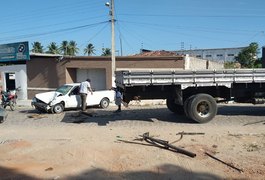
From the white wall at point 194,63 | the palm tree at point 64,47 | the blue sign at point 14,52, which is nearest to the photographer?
the white wall at point 194,63

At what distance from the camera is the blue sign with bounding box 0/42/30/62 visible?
2598 cm

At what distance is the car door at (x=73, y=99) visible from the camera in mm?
16812

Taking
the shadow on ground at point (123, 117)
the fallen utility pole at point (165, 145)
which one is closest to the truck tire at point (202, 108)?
the shadow on ground at point (123, 117)

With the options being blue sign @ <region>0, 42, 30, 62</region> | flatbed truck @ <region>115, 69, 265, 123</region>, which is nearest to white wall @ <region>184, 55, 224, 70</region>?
flatbed truck @ <region>115, 69, 265, 123</region>

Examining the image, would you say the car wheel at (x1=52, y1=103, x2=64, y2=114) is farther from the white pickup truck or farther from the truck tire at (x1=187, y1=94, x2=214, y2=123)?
the truck tire at (x1=187, y1=94, x2=214, y2=123)

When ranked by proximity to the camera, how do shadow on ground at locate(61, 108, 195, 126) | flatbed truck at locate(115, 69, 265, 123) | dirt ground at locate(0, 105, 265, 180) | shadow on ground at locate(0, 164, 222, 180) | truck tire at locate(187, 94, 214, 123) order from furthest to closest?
1. shadow on ground at locate(61, 108, 195, 126)
2. truck tire at locate(187, 94, 214, 123)
3. flatbed truck at locate(115, 69, 265, 123)
4. dirt ground at locate(0, 105, 265, 180)
5. shadow on ground at locate(0, 164, 222, 180)

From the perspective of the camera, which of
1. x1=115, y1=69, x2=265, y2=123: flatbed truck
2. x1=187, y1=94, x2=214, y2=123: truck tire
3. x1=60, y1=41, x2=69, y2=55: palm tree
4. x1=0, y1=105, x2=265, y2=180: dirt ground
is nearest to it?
x1=0, y1=105, x2=265, y2=180: dirt ground

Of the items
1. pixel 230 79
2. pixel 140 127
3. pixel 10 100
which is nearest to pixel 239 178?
pixel 140 127

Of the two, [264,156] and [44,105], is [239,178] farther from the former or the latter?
[44,105]

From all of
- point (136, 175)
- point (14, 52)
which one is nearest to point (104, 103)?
point (14, 52)

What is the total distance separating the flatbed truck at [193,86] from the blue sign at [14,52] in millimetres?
15238

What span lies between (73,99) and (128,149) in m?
9.14

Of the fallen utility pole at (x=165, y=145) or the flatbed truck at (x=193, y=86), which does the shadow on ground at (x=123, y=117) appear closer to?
the flatbed truck at (x=193, y=86)

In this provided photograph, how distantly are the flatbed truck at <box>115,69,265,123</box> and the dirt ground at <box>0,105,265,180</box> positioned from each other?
69cm
